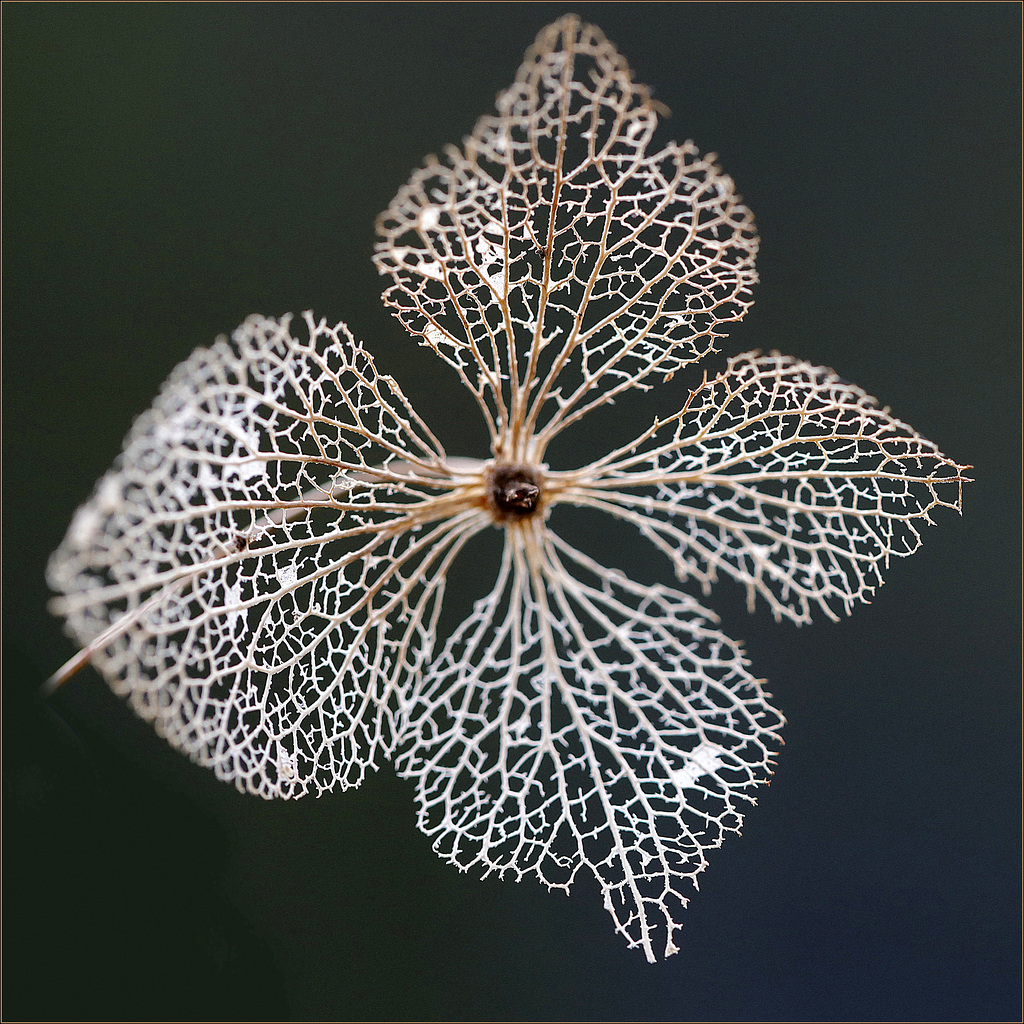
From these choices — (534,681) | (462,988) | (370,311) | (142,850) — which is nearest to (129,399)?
(370,311)

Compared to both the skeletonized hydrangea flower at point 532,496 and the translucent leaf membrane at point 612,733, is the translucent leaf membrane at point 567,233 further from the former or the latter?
the translucent leaf membrane at point 612,733

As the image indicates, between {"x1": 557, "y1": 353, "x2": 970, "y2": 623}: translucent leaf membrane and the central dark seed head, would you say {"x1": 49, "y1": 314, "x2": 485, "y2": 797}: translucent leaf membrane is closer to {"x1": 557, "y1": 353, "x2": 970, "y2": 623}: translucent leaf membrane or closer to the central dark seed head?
the central dark seed head

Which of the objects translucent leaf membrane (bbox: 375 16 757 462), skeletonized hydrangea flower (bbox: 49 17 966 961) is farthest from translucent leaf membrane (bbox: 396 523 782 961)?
translucent leaf membrane (bbox: 375 16 757 462)

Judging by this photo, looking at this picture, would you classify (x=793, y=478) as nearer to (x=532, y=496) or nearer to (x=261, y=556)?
(x=532, y=496)

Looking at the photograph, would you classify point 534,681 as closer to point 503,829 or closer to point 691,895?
point 503,829

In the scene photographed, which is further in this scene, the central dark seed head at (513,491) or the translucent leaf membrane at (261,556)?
the central dark seed head at (513,491)

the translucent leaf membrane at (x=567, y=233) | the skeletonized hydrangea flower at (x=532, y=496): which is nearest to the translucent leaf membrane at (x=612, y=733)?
the skeletonized hydrangea flower at (x=532, y=496)
